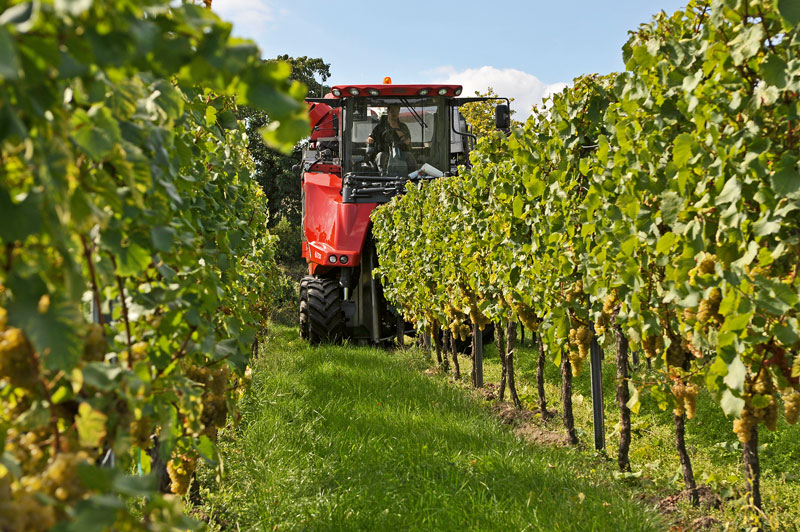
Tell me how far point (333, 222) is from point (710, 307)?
18.7 feet

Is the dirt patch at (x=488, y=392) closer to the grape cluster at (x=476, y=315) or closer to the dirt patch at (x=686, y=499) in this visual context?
the grape cluster at (x=476, y=315)

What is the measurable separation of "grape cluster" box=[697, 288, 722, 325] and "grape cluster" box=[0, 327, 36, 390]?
2074 millimetres

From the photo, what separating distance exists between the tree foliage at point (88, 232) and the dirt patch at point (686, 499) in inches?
99.8

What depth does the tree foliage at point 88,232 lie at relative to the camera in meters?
0.82

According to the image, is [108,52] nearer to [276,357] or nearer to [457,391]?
[457,391]

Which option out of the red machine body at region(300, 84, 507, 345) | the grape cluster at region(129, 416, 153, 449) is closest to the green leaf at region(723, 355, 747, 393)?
the grape cluster at region(129, 416, 153, 449)

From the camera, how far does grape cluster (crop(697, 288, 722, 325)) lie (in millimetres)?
2295

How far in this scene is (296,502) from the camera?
126 inches

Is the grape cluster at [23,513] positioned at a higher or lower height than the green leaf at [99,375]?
lower

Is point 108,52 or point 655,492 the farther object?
point 655,492

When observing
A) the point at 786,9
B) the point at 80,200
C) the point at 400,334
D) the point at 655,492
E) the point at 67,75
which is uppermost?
the point at 786,9

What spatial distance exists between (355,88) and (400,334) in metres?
3.15

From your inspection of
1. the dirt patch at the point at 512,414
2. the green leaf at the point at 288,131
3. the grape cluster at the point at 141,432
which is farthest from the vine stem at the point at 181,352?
the dirt patch at the point at 512,414

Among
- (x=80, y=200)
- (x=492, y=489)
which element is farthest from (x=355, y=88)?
(x=80, y=200)
